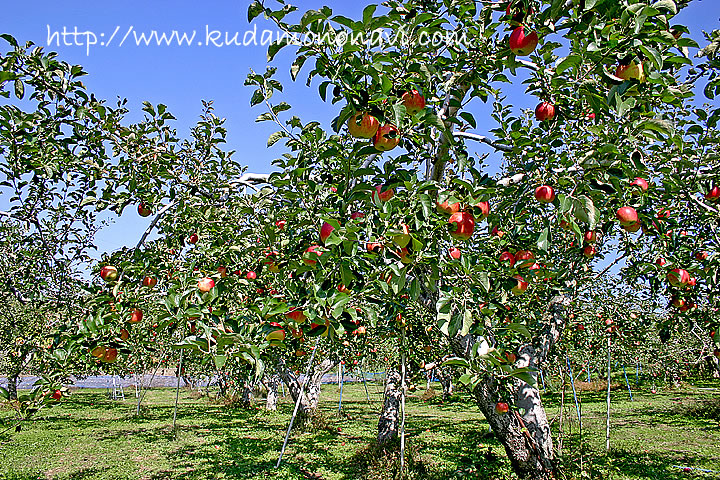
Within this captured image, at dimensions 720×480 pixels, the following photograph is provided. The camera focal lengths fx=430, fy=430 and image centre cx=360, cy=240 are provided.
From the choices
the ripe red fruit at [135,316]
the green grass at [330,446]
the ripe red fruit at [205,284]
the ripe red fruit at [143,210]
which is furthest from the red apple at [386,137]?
the green grass at [330,446]

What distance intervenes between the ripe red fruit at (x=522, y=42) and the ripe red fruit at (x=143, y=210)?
2345 mm

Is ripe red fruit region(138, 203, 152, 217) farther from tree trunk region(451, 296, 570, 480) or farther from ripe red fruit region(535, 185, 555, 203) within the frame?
ripe red fruit region(535, 185, 555, 203)

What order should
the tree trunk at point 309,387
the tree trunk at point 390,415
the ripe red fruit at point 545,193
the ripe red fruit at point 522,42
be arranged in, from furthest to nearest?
1. the tree trunk at point 309,387
2. the tree trunk at point 390,415
3. the ripe red fruit at point 545,193
4. the ripe red fruit at point 522,42

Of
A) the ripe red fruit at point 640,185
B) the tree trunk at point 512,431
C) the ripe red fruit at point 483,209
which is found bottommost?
the tree trunk at point 512,431

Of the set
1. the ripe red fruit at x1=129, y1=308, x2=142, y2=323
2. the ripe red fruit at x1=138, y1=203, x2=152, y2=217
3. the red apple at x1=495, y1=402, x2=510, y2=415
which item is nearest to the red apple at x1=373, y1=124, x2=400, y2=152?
the ripe red fruit at x1=138, y1=203, x2=152, y2=217

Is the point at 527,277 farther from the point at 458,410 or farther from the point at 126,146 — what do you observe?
the point at 458,410

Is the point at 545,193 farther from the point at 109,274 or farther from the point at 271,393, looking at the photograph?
the point at 271,393

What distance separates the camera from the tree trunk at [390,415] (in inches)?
309

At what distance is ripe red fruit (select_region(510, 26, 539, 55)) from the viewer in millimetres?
1576

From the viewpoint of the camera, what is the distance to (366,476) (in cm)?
624

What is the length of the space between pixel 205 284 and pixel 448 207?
134 centimetres

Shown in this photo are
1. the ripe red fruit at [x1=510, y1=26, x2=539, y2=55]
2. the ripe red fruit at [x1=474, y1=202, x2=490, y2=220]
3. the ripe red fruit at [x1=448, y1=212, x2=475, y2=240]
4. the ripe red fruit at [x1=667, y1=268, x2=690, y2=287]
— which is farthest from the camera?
the ripe red fruit at [x1=667, y1=268, x2=690, y2=287]

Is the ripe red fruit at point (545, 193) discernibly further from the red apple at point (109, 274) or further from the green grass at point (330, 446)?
the green grass at point (330, 446)

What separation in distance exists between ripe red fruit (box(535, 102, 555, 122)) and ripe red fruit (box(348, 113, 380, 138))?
110 cm
